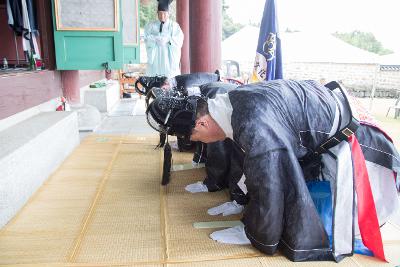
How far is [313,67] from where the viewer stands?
1266 centimetres

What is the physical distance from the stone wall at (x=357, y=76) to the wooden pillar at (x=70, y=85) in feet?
29.7

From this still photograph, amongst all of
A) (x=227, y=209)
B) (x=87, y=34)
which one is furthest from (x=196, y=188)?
(x=87, y=34)

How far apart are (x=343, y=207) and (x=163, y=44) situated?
13.8ft

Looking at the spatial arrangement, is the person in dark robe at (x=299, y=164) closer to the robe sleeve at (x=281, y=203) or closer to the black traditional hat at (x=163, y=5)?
the robe sleeve at (x=281, y=203)

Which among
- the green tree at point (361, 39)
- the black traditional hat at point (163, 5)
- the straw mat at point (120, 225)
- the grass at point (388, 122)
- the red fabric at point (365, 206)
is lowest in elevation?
the grass at point (388, 122)

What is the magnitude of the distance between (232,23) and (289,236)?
25.6m

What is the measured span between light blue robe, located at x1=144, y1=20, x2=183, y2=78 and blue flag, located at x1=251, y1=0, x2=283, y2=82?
186cm

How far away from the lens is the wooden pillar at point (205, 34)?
14.6ft

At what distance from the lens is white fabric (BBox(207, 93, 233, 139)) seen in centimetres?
184

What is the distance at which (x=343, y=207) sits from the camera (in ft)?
5.61

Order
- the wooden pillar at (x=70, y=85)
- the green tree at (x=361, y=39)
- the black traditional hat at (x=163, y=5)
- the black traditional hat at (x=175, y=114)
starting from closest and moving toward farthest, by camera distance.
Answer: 1. the black traditional hat at (x=175, y=114)
2. the black traditional hat at (x=163, y=5)
3. the wooden pillar at (x=70, y=85)
4. the green tree at (x=361, y=39)

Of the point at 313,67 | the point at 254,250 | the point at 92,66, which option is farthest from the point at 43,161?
the point at 313,67

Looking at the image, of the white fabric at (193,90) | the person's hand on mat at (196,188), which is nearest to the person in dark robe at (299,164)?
the person's hand on mat at (196,188)

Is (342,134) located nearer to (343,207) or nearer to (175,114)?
(343,207)
